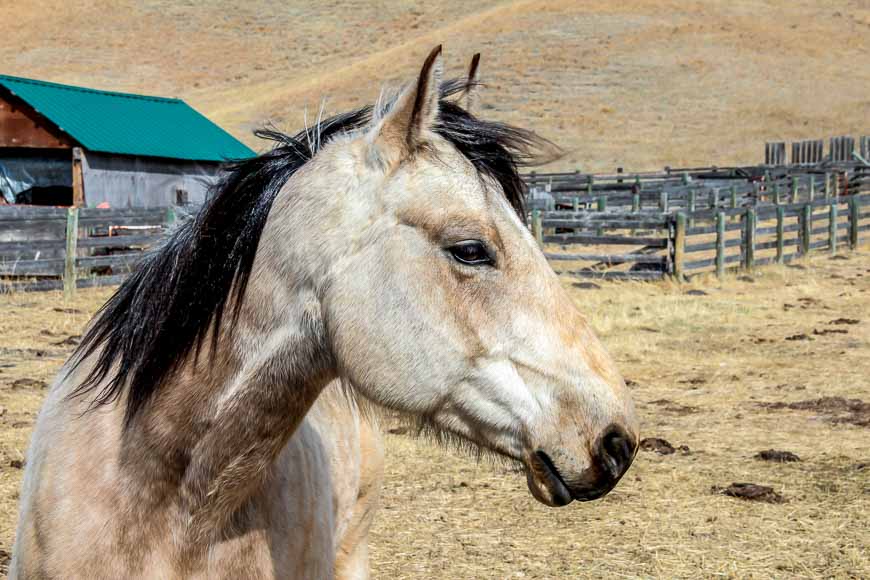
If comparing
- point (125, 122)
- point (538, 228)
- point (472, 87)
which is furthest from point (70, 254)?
point (472, 87)

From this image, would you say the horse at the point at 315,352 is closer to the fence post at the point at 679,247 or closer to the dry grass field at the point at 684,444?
the dry grass field at the point at 684,444

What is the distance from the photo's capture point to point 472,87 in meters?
2.54

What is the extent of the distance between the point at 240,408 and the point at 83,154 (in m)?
18.1

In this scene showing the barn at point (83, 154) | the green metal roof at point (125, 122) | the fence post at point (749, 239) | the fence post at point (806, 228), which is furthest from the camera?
the green metal roof at point (125, 122)

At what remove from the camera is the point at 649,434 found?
273 inches

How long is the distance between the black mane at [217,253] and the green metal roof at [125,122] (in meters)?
17.7

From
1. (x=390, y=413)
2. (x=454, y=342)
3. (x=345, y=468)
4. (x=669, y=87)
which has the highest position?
(x=669, y=87)

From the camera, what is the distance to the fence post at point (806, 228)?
17609 mm

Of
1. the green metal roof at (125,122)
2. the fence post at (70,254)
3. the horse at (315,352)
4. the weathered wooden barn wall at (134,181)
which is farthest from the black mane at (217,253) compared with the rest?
the green metal roof at (125,122)

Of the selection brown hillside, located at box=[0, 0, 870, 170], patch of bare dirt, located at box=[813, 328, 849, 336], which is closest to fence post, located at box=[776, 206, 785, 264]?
patch of bare dirt, located at box=[813, 328, 849, 336]

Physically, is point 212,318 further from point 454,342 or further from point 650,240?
point 650,240

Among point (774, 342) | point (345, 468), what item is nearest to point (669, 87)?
point (774, 342)

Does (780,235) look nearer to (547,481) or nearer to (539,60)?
(547,481)

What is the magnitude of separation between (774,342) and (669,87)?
4049cm
